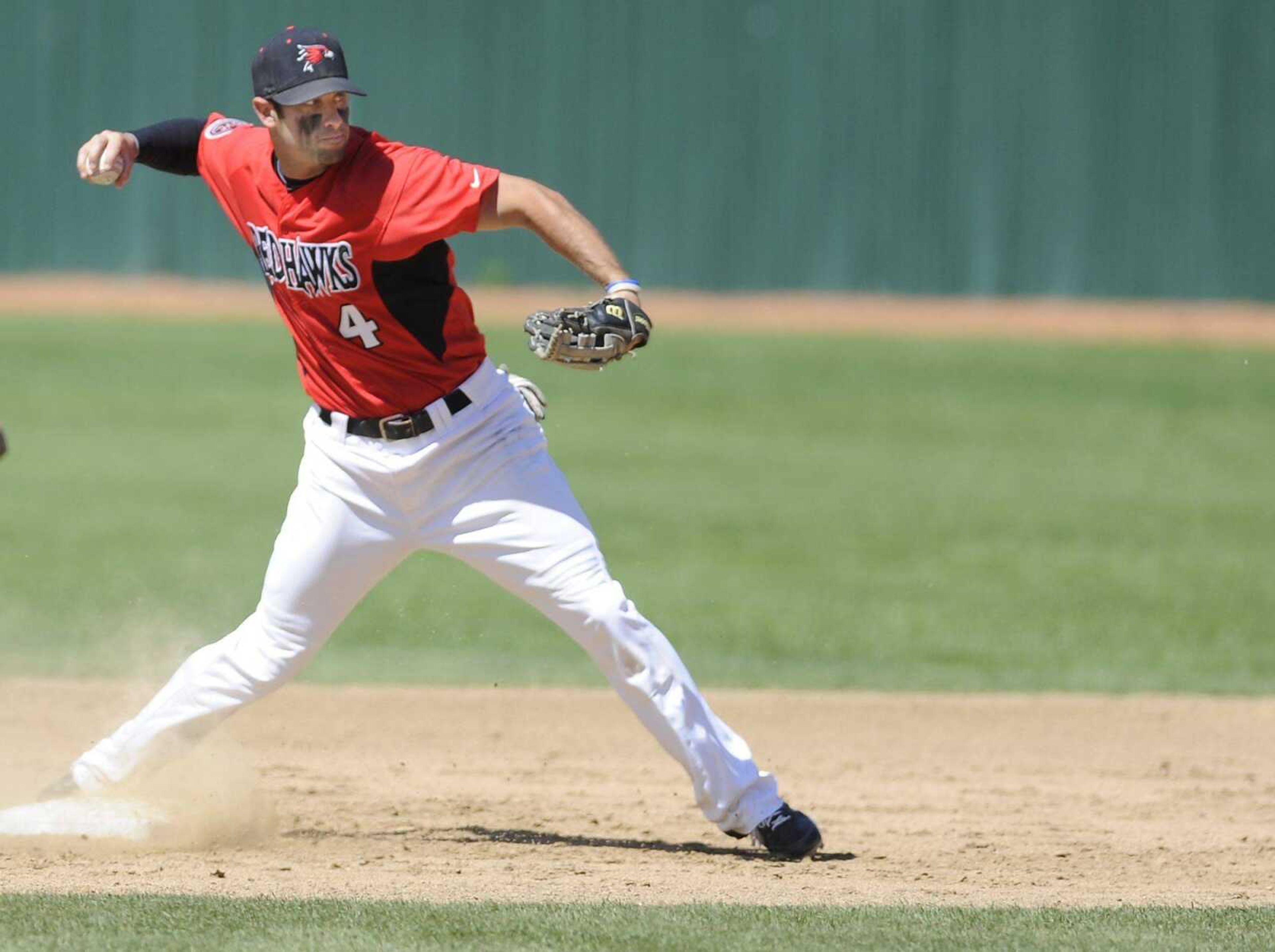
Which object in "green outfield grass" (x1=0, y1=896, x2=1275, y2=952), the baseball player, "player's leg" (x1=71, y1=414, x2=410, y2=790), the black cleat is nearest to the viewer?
"green outfield grass" (x1=0, y1=896, x2=1275, y2=952)

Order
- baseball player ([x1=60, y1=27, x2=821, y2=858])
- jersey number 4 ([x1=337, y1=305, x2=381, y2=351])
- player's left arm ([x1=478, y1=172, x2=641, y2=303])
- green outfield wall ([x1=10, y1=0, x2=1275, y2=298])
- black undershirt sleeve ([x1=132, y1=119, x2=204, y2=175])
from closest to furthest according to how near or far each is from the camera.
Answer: player's left arm ([x1=478, y1=172, x2=641, y2=303]) < baseball player ([x1=60, y1=27, x2=821, y2=858]) < jersey number 4 ([x1=337, y1=305, x2=381, y2=351]) < black undershirt sleeve ([x1=132, y1=119, x2=204, y2=175]) < green outfield wall ([x1=10, y1=0, x2=1275, y2=298])

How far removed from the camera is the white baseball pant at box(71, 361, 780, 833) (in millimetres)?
4812

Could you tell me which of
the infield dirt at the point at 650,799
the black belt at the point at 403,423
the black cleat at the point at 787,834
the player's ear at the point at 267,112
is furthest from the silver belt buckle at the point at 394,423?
the black cleat at the point at 787,834

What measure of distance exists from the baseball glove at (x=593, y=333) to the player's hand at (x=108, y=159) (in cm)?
135

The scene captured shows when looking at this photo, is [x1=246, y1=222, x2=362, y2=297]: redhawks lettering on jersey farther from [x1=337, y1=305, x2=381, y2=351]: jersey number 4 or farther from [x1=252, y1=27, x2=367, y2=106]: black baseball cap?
[x1=252, y1=27, x2=367, y2=106]: black baseball cap

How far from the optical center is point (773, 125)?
19.5 m

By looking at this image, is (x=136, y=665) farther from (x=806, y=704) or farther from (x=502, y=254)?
(x=502, y=254)

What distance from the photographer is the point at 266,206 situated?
486cm

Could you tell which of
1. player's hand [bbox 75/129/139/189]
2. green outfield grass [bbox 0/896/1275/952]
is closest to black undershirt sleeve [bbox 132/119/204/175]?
player's hand [bbox 75/129/139/189]

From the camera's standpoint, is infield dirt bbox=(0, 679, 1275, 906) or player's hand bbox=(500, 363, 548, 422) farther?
player's hand bbox=(500, 363, 548, 422)

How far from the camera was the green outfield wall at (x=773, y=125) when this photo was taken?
19.2 meters

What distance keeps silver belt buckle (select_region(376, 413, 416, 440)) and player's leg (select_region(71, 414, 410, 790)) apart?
11 centimetres

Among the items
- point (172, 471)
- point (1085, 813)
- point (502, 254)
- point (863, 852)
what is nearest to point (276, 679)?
point (863, 852)

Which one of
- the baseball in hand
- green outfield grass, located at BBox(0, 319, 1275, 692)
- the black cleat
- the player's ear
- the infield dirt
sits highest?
the player's ear
